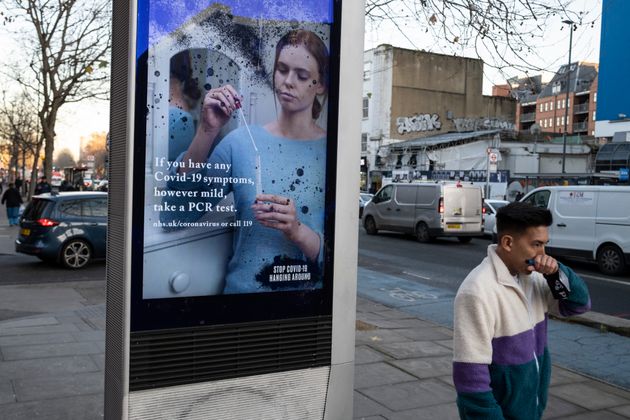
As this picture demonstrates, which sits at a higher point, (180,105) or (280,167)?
(180,105)

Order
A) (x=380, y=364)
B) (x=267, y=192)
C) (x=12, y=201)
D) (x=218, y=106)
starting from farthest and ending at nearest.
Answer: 1. (x=12, y=201)
2. (x=380, y=364)
3. (x=267, y=192)
4. (x=218, y=106)

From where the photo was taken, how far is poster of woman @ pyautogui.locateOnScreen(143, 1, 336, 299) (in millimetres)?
3146

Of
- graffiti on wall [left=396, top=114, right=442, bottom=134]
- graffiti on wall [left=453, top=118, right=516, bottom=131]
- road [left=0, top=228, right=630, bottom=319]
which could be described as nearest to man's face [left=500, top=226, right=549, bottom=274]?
road [left=0, top=228, right=630, bottom=319]

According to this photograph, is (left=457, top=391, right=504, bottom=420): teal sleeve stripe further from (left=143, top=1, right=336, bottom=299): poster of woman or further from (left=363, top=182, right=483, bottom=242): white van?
(left=363, top=182, right=483, bottom=242): white van

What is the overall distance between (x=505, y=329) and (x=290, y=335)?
1520 mm

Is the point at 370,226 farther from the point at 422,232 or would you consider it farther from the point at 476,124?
the point at 476,124

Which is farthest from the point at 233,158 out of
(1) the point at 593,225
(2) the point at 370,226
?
(2) the point at 370,226

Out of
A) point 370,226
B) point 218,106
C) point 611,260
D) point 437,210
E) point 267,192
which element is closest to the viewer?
point 218,106

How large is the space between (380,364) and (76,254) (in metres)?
9.43

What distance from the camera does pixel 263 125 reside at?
3477 mm

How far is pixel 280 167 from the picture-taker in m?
3.54

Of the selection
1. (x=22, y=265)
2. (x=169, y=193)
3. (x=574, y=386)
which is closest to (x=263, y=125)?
(x=169, y=193)

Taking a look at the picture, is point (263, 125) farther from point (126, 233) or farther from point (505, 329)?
point (505, 329)

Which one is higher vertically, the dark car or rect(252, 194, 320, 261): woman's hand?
rect(252, 194, 320, 261): woman's hand
